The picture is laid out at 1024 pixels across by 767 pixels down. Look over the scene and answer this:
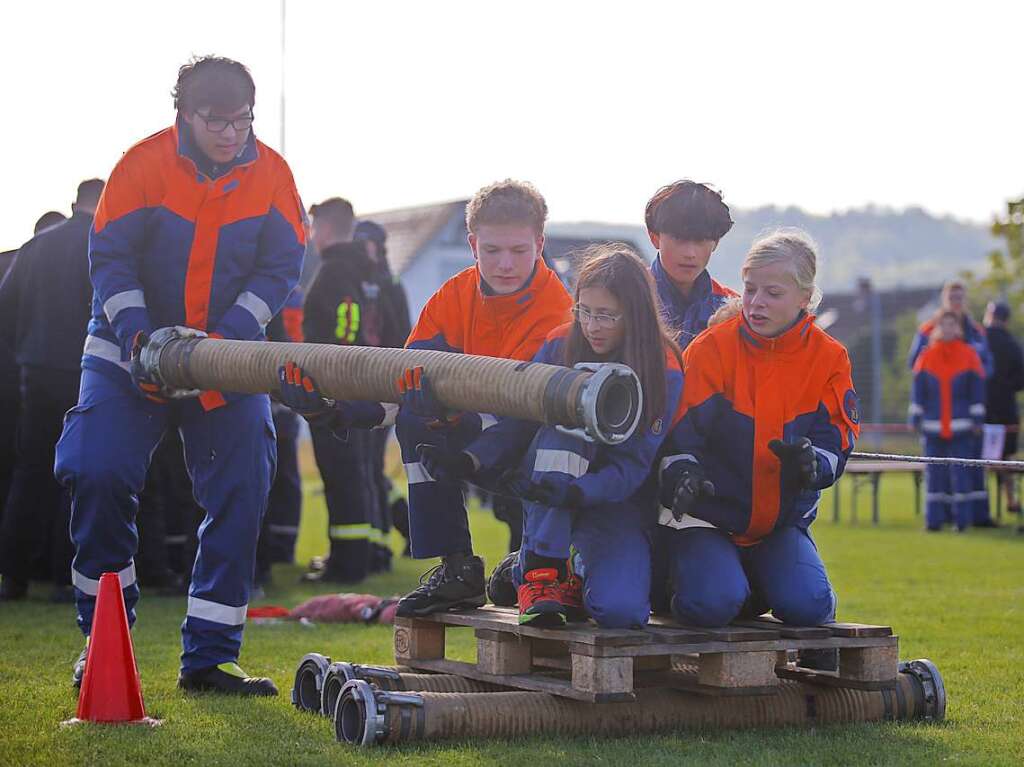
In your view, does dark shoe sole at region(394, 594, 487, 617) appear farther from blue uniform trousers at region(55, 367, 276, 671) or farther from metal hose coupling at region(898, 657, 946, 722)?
metal hose coupling at region(898, 657, 946, 722)

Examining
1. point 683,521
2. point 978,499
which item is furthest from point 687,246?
point 978,499

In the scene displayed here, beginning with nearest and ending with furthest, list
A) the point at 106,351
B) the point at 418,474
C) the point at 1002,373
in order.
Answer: the point at 418,474 < the point at 106,351 < the point at 1002,373

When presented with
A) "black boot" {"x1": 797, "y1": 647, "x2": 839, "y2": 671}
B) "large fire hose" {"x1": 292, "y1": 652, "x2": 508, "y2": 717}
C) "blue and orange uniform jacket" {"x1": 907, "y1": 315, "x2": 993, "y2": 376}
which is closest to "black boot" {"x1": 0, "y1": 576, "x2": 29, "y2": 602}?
"large fire hose" {"x1": 292, "y1": 652, "x2": 508, "y2": 717}

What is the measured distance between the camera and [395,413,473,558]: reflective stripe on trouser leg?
5.62m

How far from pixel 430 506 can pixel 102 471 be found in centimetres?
120

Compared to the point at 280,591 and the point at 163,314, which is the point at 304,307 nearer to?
the point at 280,591

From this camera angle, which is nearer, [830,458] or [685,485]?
[685,485]

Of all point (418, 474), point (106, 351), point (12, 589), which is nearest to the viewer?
point (418, 474)

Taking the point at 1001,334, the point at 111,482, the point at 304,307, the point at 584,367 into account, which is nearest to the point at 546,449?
the point at 584,367

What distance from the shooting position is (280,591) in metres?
10.2

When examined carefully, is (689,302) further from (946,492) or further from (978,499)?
(978,499)

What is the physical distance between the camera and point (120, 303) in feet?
18.9

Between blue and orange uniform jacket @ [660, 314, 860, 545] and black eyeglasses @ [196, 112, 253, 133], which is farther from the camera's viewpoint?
black eyeglasses @ [196, 112, 253, 133]

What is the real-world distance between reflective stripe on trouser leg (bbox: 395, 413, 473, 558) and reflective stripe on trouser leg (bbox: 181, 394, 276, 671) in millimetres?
679
